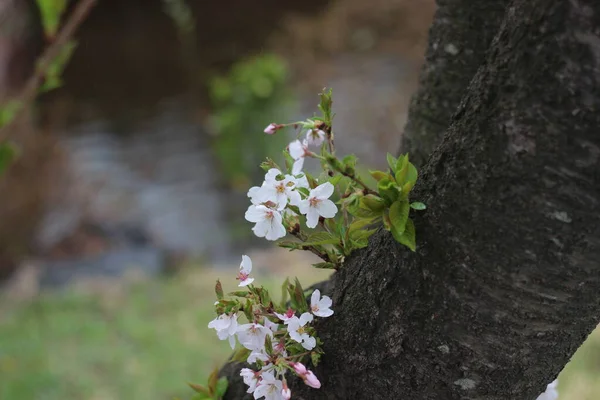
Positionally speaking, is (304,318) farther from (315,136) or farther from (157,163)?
(157,163)

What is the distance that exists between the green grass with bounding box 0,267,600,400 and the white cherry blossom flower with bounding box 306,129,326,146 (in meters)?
1.95

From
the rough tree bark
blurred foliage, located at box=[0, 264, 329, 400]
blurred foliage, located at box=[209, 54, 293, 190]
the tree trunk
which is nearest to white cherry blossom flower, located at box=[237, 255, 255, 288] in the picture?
the rough tree bark

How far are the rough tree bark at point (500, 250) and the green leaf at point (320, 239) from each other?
4cm

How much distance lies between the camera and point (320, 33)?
6.29m

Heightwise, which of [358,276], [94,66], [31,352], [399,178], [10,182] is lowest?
[31,352]

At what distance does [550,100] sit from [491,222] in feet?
0.32

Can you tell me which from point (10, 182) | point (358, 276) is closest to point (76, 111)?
point (10, 182)

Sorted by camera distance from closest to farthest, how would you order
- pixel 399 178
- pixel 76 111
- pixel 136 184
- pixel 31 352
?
1. pixel 399 178
2. pixel 31 352
3. pixel 136 184
4. pixel 76 111

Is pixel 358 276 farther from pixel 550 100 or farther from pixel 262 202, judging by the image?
pixel 550 100

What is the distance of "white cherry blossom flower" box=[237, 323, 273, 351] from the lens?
56 cm

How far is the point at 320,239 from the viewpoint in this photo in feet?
1.88

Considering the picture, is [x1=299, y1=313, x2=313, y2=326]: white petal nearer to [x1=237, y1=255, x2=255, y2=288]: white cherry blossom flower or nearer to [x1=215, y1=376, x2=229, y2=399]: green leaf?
[x1=237, y1=255, x2=255, y2=288]: white cherry blossom flower

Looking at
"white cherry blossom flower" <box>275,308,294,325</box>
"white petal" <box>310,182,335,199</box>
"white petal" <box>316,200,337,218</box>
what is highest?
"white petal" <box>310,182,335,199</box>

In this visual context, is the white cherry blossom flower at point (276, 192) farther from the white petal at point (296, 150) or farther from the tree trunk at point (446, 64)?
the tree trunk at point (446, 64)
